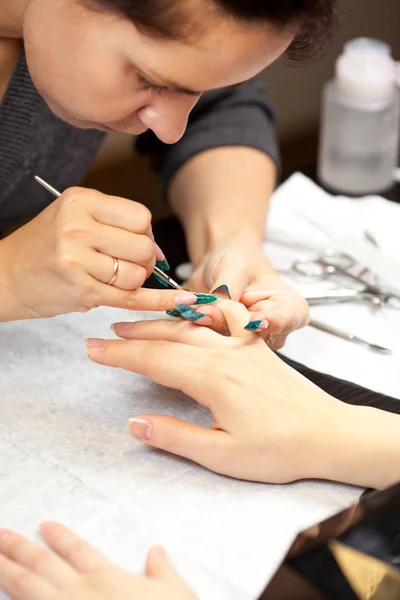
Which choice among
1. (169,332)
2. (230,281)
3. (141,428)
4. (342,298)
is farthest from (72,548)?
(342,298)

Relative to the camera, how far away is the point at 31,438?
2.52 ft

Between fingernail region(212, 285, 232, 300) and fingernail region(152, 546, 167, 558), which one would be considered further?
fingernail region(212, 285, 232, 300)

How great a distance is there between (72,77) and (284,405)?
340 millimetres

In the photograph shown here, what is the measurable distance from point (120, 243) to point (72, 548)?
0.89 feet

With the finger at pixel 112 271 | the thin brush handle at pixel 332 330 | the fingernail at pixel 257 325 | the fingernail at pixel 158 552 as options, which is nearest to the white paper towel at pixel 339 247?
the thin brush handle at pixel 332 330

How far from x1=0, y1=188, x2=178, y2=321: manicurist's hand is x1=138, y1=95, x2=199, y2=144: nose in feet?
0.23

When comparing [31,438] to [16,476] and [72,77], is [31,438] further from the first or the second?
[72,77]

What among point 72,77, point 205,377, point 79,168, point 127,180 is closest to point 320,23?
point 72,77

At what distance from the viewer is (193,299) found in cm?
82

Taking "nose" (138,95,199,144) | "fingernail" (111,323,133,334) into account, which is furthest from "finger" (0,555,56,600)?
"nose" (138,95,199,144)

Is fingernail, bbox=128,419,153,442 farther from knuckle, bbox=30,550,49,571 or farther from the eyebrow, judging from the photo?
the eyebrow

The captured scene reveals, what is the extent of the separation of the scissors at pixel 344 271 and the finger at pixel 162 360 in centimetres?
29

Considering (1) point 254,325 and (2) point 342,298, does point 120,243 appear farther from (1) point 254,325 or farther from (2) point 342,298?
(2) point 342,298

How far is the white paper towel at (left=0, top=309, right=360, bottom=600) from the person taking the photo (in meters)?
Result: 0.65
